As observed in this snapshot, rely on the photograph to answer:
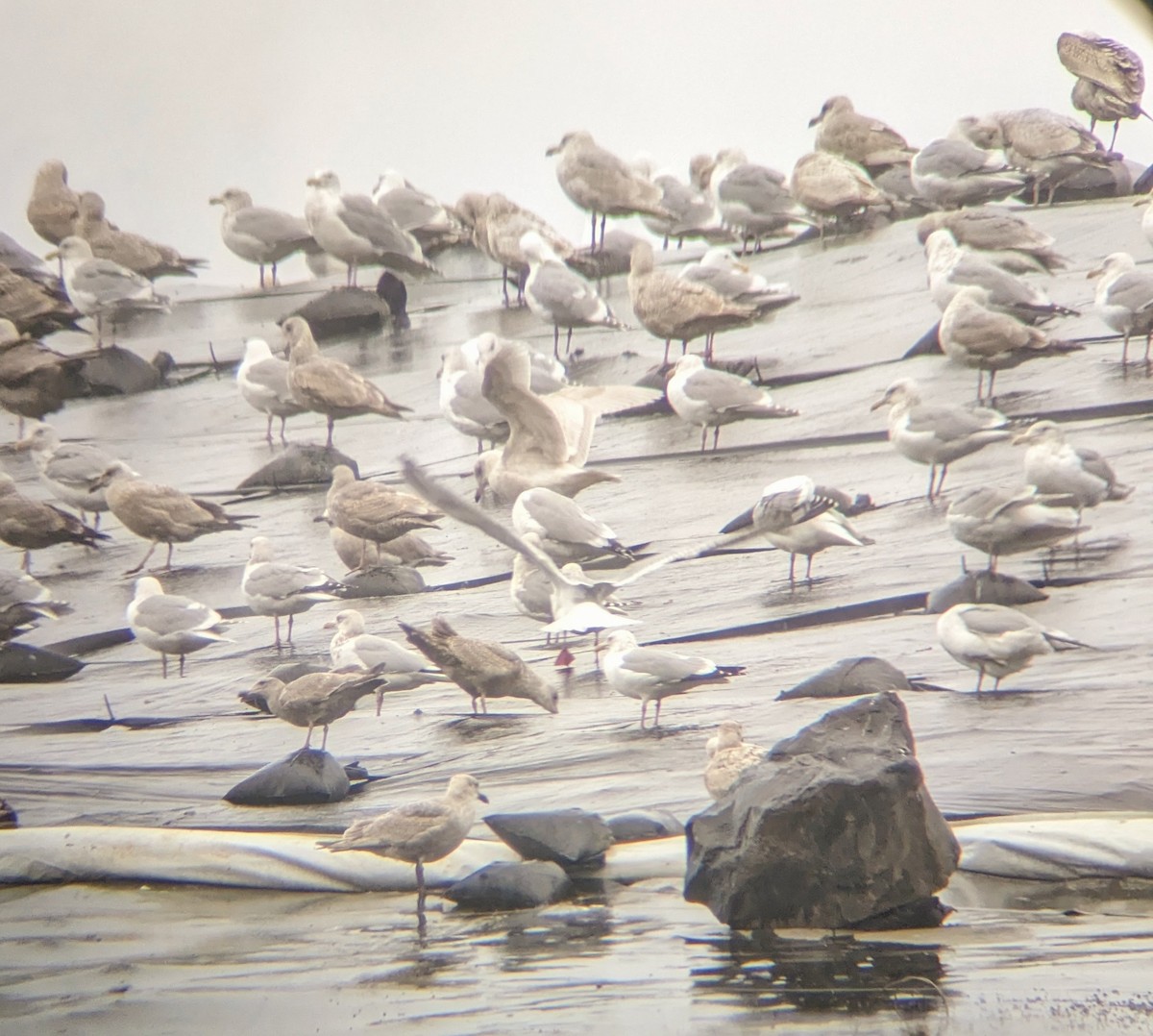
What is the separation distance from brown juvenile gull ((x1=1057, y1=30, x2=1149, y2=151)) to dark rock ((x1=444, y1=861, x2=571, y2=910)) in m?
4.26

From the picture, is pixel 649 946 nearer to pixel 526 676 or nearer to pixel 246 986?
pixel 246 986

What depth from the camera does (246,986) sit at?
323 cm

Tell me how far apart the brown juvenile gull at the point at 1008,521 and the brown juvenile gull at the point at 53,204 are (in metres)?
3.56

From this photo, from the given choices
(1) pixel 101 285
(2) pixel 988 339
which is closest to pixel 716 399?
(2) pixel 988 339

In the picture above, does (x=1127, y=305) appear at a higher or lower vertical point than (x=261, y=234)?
lower

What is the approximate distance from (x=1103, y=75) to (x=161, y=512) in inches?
169

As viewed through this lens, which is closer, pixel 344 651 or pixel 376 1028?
pixel 376 1028

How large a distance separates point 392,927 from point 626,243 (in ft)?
15.1

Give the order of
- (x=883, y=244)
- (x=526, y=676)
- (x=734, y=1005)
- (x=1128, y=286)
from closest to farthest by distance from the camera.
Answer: (x=734, y=1005) < (x=526, y=676) < (x=1128, y=286) < (x=883, y=244)

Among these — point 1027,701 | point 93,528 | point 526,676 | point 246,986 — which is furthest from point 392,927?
point 93,528

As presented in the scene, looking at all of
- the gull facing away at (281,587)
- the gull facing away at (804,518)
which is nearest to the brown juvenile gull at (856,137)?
the gull facing away at (804,518)

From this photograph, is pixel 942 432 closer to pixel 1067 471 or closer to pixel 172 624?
pixel 1067 471

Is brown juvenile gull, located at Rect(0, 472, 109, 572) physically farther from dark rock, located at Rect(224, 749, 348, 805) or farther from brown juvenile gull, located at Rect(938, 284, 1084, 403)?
brown juvenile gull, located at Rect(938, 284, 1084, 403)

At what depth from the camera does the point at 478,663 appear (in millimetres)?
4234
